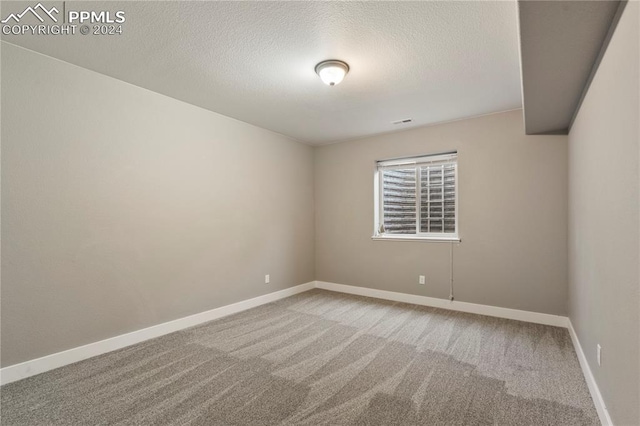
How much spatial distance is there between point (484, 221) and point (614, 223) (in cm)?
227

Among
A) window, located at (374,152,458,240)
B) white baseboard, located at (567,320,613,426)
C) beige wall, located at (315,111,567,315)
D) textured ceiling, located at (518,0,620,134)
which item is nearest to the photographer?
textured ceiling, located at (518,0,620,134)

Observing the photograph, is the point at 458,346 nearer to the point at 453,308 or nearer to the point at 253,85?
the point at 453,308

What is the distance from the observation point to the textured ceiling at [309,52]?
195 centimetres

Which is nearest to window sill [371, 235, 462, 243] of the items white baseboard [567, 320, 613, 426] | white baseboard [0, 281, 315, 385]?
white baseboard [567, 320, 613, 426]

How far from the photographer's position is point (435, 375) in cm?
234

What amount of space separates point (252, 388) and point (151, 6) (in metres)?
2.64

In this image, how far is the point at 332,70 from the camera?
252 cm

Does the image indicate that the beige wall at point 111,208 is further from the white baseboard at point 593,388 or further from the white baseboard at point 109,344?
the white baseboard at point 593,388

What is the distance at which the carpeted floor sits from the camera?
1.88 m

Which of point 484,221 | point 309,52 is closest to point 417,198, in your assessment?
point 484,221

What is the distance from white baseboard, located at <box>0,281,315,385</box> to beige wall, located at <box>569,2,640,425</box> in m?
3.50

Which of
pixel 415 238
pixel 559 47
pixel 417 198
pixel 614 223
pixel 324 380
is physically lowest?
pixel 324 380

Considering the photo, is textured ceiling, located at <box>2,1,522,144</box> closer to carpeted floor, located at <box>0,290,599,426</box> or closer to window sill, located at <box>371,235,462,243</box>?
window sill, located at <box>371,235,462,243</box>

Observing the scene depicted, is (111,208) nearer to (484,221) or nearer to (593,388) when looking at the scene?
(593,388)
